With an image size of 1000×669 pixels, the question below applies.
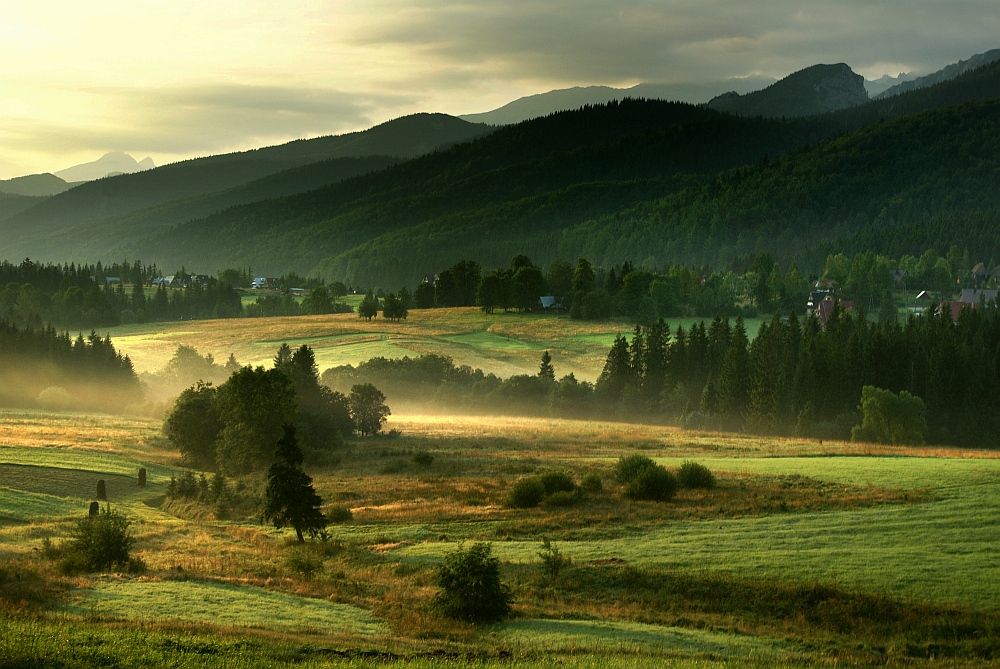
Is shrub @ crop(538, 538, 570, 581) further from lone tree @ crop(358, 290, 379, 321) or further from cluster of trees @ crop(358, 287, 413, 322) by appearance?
lone tree @ crop(358, 290, 379, 321)

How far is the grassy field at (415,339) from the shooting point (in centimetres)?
13175

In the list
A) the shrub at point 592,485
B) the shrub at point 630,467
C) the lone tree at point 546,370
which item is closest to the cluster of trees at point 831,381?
A: the lone tree at point 546,370

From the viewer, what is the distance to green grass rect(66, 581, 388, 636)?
26.0 metres

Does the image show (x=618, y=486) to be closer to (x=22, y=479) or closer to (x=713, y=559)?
(x=713, y=559)

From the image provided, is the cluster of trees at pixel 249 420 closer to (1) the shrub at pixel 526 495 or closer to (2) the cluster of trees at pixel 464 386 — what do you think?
(1) the shrub at pixel 526 495

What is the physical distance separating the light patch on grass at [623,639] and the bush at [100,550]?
50.8 feet

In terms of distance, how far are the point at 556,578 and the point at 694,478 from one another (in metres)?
21.1

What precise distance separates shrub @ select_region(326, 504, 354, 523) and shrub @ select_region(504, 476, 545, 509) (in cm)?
910

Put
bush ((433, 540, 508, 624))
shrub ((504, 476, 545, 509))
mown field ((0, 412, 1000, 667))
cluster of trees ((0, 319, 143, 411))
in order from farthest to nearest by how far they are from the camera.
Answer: cluster of trees ((0, 319, 143, 411)) < shrub ((504, 476, 545, 509)) < bush ((433, 540, 508, 624)) < mown field ((0, 412, 1000, 667))

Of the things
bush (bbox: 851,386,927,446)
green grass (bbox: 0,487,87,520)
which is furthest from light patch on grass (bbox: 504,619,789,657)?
bush (bbox: 851,386,927,446)

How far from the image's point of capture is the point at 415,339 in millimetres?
139625

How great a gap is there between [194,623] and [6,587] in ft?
22.0

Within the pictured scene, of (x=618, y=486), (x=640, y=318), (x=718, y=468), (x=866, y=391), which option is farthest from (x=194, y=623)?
(x=640, y=318)

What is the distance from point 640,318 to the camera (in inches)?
6501
